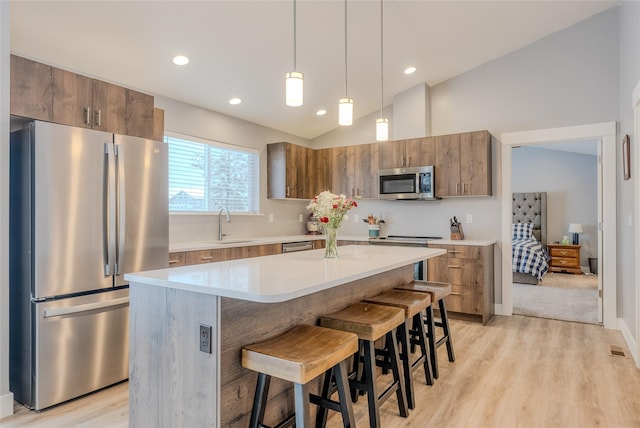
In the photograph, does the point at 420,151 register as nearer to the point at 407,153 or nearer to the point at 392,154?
the point at 407,153

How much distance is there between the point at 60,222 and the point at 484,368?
320cm

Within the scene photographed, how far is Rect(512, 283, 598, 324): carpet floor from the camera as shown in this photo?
4.42m

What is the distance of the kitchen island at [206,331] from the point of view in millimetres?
1587

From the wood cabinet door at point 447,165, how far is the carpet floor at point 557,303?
172 cm

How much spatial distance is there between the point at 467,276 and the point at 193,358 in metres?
3.31

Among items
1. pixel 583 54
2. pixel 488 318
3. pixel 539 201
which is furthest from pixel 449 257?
pixel 539 201

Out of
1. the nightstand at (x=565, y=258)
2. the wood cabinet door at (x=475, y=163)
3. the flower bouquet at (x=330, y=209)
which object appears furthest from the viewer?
the nightstand at (x=565, y=258)

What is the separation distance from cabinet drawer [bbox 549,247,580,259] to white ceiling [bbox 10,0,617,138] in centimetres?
459

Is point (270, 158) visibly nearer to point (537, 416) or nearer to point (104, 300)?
point (104, 300)

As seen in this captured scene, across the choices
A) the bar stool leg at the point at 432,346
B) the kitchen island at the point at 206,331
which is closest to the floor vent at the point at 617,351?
the bar stool leg at the point at 432,346

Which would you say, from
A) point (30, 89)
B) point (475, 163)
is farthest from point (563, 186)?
point (30, 89)

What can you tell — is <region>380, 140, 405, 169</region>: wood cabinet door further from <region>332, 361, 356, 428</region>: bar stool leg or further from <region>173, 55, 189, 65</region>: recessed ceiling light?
<region>332, 361, 356, 428</region>: bar stool leg

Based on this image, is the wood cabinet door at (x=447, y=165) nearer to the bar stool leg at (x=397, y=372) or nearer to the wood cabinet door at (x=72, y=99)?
the bar stool leg at (x=397, y=372)

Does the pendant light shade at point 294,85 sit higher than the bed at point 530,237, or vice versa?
the pendant light shade at point 294,85
